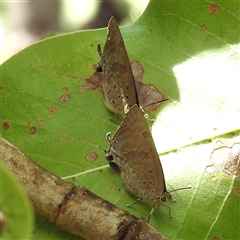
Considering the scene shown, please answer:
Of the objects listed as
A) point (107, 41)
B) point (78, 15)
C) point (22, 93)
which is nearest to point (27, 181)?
point (22, 93)

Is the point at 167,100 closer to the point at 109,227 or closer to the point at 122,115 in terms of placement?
the point at 122,115

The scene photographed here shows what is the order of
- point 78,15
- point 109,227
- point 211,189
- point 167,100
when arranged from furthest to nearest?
1. point 78,15
2. point 167,100
3. point 211,189
4. point 109,227

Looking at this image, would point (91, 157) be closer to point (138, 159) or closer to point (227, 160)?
point (138, 159)

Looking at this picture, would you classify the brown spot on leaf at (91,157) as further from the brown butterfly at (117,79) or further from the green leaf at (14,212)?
the green leaf at (14,212)

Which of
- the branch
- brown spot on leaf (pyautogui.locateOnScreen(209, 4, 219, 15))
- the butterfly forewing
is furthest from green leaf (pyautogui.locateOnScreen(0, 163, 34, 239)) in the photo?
brown spot on leaf (pyautogui.locateOnScreen(209, 4, 219, 15))

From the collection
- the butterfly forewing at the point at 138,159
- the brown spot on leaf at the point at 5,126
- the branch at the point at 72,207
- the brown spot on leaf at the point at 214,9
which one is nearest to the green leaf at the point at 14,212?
the branch at the point at 72,207
